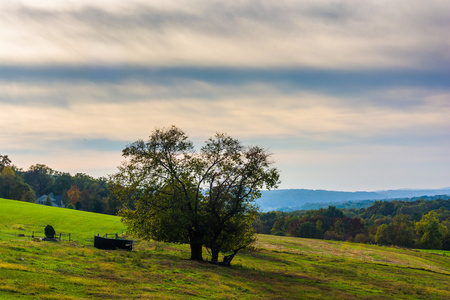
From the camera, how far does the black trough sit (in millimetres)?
47875

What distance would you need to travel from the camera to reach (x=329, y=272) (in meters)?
54.2

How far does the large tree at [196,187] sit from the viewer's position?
48.4 metres

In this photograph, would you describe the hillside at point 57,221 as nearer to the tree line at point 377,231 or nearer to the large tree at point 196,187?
the large tree at point 196,187

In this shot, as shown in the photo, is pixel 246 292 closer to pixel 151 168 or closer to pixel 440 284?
pixel 151 168

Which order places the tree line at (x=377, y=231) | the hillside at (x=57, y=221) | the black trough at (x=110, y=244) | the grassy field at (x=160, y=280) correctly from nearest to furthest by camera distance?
1. the grassy field at (x=160, y=280)
2. the black trough at (x=110, y=244)
3. the hillside at (x=57, y=221)
4. the tree line at (x=377, y=231)

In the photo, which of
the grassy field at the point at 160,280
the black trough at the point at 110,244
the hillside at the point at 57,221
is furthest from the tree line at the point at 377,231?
the black trough at the point at 110,244

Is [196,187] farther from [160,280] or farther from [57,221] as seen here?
[57,221]

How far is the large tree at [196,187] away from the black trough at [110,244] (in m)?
2.07

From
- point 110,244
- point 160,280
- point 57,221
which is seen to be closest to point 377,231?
point 57,221

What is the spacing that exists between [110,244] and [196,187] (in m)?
13.4

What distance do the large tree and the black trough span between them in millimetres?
2070

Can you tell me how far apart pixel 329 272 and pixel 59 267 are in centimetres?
3891

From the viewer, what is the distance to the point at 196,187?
5000cm

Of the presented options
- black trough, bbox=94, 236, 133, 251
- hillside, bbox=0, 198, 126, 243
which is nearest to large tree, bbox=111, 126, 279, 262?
black trough, bbox=94, 236, 133, 251
